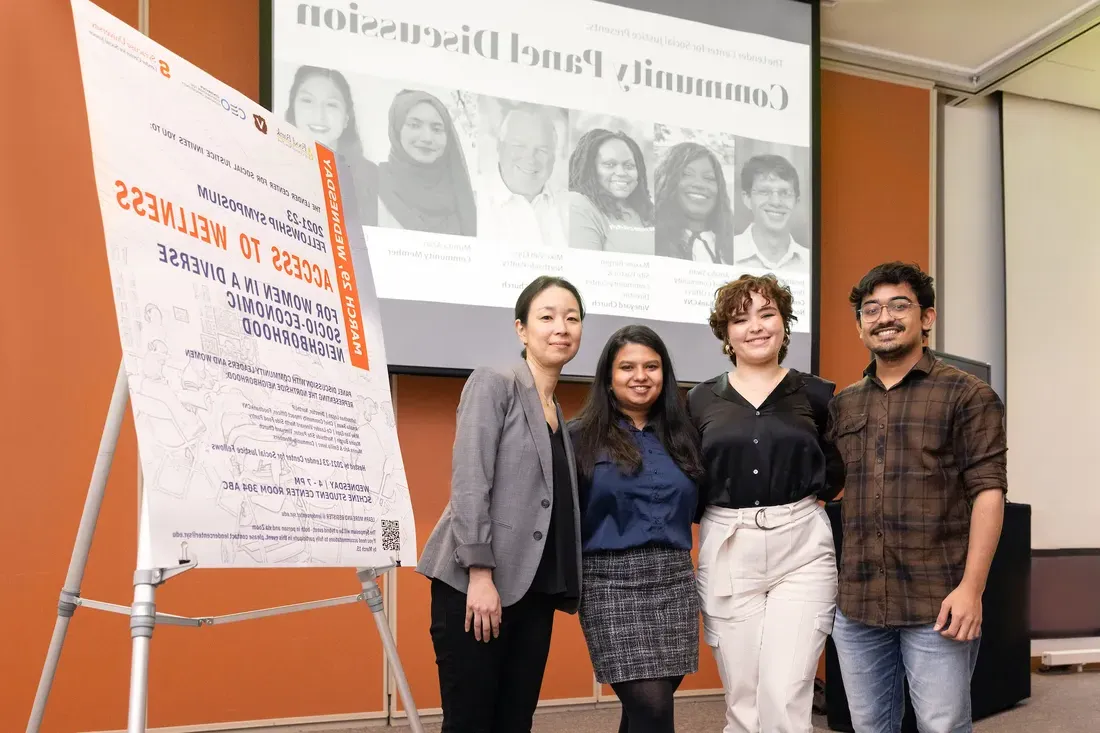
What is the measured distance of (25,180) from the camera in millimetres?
2854

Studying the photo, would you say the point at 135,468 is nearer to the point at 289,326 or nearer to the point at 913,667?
the point at 289,326

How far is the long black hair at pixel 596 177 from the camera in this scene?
11.2 ft

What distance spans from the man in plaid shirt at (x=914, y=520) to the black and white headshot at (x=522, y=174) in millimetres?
1576

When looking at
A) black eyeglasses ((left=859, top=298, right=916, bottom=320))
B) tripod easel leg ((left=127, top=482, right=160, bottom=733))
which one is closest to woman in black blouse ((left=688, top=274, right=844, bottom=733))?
black eyeglasses ((left=859, top=298, right=916, bottom=320))

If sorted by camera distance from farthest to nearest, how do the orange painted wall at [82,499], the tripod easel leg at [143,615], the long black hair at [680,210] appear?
the long black hair at [680,210], the orange painted wall at [82,499], the tripod easel leg at [143,615]

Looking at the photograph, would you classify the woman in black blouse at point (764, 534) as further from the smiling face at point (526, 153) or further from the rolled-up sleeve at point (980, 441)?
the smiling face at point (526, 153)

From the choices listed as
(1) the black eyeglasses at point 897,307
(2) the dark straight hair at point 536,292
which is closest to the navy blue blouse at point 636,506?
(2) the dark straight hair at point 536,292

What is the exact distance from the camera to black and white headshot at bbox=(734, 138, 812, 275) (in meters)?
3.67

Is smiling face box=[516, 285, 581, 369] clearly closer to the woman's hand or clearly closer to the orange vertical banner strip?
the orange vertical banner strip

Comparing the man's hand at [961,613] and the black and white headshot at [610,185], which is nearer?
the man's hand at [961,613]

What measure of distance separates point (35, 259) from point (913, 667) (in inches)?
110

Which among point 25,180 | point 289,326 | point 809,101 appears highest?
point 809,101

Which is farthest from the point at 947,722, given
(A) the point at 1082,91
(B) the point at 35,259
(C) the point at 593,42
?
(A) the point at 1082,91

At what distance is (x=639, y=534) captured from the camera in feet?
6.07
